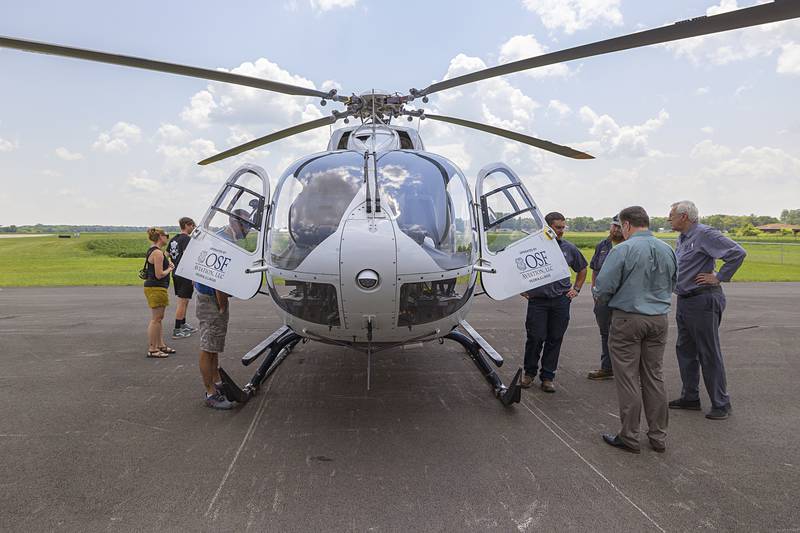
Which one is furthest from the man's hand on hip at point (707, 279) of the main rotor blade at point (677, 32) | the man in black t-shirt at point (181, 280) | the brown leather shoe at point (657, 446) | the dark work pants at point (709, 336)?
the man in black t-shirt at point (181, 280)

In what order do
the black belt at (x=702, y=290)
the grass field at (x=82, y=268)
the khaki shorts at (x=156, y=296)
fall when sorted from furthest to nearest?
the grass field at (x=82, y=268) < the khaki shorts at (x=156, y=296) < the black belt at (x=702, y=290)

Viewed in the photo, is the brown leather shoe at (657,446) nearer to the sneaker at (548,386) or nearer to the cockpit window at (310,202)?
the sneaker at (548,386)

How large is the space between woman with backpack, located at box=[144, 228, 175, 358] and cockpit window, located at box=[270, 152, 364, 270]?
10.9 ft

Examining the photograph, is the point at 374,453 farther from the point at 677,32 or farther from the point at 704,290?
the point at 677,32

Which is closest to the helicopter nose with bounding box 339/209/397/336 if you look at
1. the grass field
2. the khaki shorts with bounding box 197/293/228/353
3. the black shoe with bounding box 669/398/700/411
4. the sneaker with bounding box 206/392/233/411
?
the khaki shorts with bounding box 197/293/228/353

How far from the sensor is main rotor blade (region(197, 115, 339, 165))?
614 cm

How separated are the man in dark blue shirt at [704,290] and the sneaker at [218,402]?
4.58 metres

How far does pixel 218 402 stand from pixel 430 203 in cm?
292

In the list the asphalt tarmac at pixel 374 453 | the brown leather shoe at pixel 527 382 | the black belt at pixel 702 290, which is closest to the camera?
the asphalt tarmac at pixel 374 453

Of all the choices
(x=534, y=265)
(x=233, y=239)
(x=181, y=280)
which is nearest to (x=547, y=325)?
(x=534, y=265)

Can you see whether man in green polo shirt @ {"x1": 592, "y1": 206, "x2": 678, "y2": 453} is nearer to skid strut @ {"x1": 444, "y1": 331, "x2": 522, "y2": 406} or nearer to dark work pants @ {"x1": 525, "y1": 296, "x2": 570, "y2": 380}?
skid strut @ {"x1": 444, "y1": 331, "x2": 522, "y2": 406}

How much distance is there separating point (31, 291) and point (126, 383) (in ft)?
42.9

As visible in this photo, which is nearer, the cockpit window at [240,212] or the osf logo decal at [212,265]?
the osf logo decal at [212,265]

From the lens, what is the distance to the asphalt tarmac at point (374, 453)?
2.77 meters
